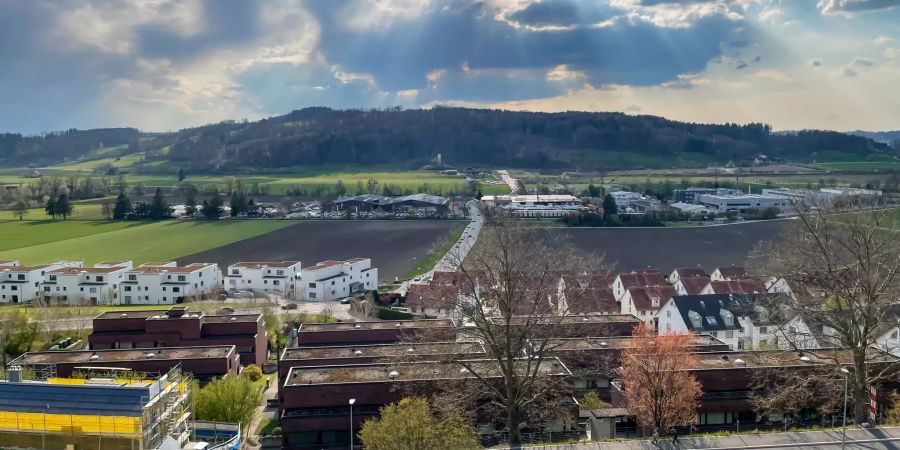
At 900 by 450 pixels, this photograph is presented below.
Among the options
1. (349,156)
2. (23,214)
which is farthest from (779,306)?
(349,156)

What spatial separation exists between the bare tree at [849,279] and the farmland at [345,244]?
35.8m

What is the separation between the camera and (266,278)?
46406 mm

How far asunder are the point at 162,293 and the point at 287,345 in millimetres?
15235

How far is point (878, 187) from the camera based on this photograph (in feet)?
321

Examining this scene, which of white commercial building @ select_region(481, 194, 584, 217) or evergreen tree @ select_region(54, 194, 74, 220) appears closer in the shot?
evergreen tree @ select_region(54, 194, 74, 220)

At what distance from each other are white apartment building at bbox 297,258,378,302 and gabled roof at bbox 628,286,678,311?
60.2 feet

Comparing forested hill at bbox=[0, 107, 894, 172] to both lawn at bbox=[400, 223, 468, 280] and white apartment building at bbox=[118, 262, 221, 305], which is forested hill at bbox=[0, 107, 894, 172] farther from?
white apartment building at bbox=[118, 262, 221, 305]

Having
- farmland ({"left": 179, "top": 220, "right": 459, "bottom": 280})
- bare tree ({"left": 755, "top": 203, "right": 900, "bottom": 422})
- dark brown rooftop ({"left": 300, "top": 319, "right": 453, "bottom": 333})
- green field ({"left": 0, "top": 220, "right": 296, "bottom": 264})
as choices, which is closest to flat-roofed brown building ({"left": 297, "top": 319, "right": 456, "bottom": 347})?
dark brown rooftop ({"left": 300, "top": 319, "right": 453, "bottom": 333})

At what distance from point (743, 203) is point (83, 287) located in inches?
2889

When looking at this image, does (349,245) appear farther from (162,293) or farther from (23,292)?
(23,292)

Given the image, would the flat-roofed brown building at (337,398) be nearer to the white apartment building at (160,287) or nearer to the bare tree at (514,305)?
the bare tree at (514,305)

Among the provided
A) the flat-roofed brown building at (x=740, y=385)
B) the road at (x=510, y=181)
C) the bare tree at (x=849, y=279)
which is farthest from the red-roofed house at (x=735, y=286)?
the road at (x=510, y=181)

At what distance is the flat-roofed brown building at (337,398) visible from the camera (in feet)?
65.3

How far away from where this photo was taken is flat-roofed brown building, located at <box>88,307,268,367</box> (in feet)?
96.9
